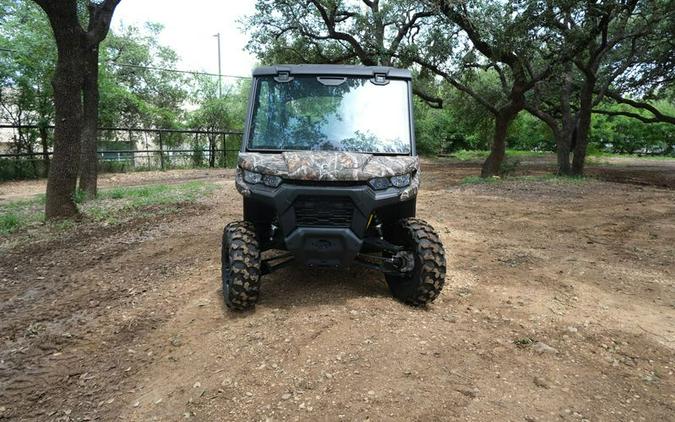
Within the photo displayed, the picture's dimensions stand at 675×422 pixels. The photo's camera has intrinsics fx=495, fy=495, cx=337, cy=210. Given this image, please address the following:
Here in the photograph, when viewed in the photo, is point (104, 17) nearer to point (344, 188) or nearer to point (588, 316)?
point (344, 188)

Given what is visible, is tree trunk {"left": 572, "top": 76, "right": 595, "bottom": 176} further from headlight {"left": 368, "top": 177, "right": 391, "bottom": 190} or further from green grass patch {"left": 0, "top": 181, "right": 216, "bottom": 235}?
headlight {"left": 368, "top": 177, "right": 391, "bottom": 190}

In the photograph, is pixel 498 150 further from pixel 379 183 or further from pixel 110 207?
pixel 379 183

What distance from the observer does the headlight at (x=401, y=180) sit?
4039 mm

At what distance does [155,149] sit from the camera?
22.0 meters

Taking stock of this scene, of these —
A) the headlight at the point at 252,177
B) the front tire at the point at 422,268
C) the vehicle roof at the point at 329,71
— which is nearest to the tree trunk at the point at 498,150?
the vehicle roof at the point at 329,71

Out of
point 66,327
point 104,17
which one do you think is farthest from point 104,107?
point 66,327

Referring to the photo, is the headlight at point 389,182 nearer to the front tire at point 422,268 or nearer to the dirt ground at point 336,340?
the front tire at point 422,268

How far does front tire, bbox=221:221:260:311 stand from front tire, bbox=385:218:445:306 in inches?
48.0

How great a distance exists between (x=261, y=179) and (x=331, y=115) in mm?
971

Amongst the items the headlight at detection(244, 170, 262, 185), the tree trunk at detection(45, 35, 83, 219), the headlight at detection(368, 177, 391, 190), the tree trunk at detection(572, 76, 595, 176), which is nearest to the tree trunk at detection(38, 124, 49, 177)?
the tree trunk at detection(45, 35, 83, 219)

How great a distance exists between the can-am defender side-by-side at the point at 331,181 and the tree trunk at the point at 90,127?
785cm

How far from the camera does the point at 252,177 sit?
4.06 meters

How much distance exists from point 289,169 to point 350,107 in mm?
1041

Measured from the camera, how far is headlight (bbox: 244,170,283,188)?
12.8 feet
